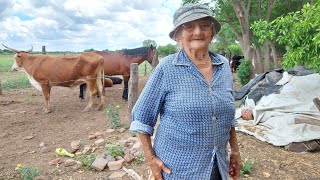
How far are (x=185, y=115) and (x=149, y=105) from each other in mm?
223

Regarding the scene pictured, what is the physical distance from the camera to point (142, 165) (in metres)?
4.25

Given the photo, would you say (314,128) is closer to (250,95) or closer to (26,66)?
(250,95)

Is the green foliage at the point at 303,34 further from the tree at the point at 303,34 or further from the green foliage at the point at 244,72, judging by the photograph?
the green foliage at the point at 244,72

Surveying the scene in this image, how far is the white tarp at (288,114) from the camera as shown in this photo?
532 centimetres

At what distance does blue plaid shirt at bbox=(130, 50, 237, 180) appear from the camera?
169 centimetres

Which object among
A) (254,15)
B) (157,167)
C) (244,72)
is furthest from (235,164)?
(254,15)

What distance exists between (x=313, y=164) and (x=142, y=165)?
2606 millimetres

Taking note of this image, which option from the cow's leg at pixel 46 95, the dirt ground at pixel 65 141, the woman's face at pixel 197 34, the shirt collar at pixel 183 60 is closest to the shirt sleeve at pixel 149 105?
the shirt collar at pixel 183 60

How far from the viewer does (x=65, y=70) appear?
8531 mm

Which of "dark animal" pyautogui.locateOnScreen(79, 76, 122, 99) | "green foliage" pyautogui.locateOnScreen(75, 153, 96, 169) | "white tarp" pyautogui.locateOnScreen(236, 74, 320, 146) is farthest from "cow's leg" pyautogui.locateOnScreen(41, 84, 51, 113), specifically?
"white tarp" pyautogui.locateOnScreen(236, 74, 320, 146)

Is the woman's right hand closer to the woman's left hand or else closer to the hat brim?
the woman's left hand

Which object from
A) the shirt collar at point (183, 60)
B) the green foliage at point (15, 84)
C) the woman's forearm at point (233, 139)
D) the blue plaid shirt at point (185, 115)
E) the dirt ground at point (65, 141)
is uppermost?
the shirt collar at point (183, 60)

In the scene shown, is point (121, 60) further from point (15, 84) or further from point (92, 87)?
point (15, 84)

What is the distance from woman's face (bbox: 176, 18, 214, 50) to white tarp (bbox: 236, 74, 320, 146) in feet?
13.3
